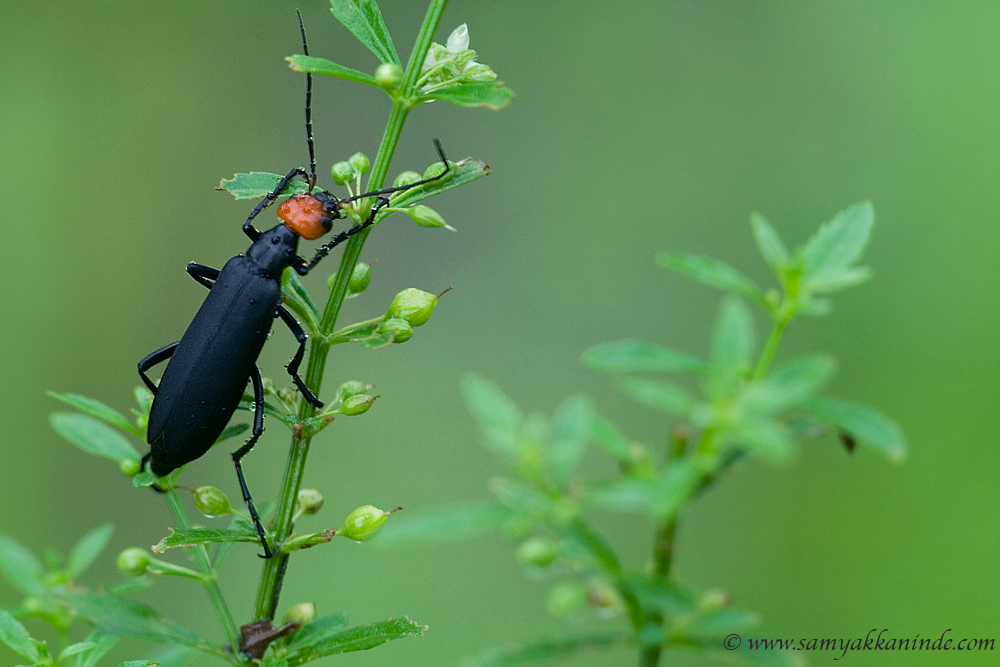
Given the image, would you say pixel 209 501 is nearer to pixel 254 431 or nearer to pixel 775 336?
pixel 254 431

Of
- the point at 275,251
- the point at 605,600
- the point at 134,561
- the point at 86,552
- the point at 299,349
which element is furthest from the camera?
the point at 275,251

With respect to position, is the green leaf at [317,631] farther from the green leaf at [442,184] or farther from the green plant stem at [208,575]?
the green leaf at [442,184]

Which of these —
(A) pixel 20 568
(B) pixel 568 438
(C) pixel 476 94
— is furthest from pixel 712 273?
(A) pixel 20 568

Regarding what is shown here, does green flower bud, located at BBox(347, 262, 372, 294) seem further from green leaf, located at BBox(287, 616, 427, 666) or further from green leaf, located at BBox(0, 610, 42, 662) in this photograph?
green leaf, located at BBox(0, 610, 42, 662)

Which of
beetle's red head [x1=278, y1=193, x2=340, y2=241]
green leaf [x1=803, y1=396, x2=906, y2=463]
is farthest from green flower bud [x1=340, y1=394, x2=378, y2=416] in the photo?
beetle's red head [x1=278, y1=193, x2=340, y2=241]

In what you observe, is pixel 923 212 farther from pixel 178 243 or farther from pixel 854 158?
Result: pixel 178 243

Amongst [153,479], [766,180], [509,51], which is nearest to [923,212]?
[766,180]
